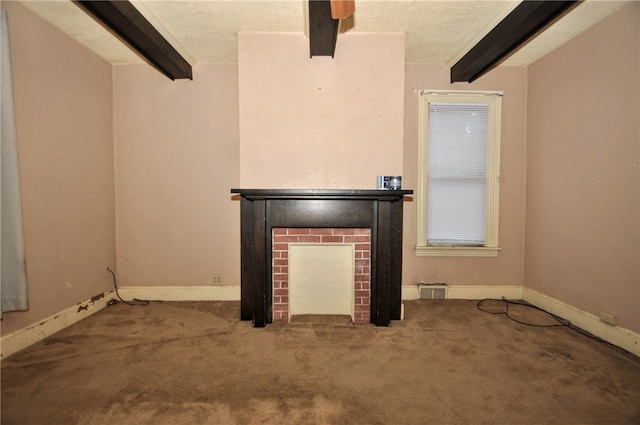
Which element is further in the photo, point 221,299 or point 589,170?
point 221,299

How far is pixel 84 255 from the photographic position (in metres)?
2.83

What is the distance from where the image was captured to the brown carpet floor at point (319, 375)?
5.15 ft

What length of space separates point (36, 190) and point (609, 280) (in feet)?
14.8

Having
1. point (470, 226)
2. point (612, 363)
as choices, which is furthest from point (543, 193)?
point (612, 363)

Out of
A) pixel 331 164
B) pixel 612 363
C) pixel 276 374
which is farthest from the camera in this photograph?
pixel 331 164

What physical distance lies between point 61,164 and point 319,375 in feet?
8.92

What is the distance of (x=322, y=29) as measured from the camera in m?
2.28

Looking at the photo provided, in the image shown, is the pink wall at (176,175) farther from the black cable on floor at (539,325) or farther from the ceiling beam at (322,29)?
the black cable on floor at (539,325)

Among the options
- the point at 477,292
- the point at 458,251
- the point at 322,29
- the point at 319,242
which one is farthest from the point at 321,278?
the point at 322,29

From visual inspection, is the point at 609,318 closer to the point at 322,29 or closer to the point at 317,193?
the point at 317,193

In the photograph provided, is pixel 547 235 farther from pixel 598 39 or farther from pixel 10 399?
pixel 10 399

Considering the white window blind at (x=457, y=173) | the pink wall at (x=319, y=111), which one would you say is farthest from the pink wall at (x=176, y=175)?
the white window blind at (x=457, y=173)

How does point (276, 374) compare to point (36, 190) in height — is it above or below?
below

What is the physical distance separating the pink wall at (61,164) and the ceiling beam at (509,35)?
364cm
